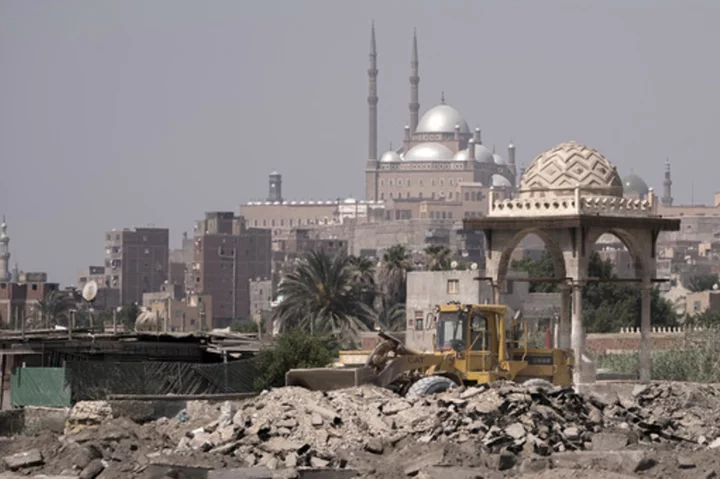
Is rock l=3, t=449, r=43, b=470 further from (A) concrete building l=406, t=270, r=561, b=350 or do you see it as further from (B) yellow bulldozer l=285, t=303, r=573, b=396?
(A) concrete building l=406, t=270, r=561, b=350

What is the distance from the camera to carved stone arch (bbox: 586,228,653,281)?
34.2 meters

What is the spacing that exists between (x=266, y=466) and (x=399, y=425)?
2.09m

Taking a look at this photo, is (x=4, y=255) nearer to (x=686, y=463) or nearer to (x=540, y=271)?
(x=540, y=271)

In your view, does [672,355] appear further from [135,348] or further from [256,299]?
[256,299]

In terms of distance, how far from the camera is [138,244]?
634 ft

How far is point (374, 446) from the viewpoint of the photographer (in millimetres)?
21078

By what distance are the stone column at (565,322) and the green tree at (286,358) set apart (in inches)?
174

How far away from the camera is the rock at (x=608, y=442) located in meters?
21.0

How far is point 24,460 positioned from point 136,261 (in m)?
172

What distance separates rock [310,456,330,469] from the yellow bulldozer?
3.36 metres

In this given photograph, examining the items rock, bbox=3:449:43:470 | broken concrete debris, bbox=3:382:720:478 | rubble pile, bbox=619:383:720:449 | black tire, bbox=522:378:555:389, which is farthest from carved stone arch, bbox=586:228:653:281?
rock, bbox=3:449:43:470

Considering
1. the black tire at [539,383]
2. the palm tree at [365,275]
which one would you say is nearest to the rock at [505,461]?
the black tire at [539,383]

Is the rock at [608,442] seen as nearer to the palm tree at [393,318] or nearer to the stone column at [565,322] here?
the stone column at [565,322]

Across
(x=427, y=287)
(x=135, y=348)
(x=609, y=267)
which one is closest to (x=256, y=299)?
(x=609, y=267)
